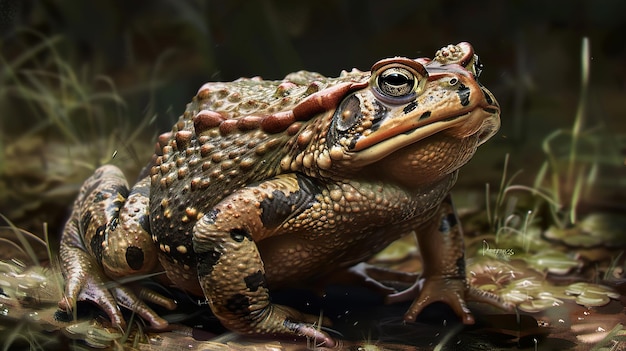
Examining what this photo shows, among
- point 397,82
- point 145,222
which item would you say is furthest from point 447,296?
point 145,222

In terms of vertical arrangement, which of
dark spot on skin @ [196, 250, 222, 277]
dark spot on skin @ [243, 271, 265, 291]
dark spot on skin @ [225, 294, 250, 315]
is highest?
dark spot on skin @ [196, 250, 222, 277]

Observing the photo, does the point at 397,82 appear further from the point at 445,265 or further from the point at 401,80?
the point at 445,265

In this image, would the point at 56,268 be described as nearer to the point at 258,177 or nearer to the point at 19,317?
the point at 19,317

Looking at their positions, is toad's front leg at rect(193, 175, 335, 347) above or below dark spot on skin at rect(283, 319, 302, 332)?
above

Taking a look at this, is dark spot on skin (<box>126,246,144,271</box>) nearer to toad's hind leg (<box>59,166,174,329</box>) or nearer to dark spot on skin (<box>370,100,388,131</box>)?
toad's hind leg (<box>59,166,174,329</box>)

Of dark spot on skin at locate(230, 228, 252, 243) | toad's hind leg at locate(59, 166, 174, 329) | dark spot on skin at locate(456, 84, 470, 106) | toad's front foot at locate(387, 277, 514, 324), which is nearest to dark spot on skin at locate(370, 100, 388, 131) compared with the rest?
dark spot on skin at locate(456, 84, 470, 106)

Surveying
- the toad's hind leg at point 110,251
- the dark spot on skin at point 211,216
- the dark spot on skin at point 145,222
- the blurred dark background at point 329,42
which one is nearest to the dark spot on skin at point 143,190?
the toad's hind leg at point 110,251

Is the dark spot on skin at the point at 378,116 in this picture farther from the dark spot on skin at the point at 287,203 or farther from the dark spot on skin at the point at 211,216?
the dark spot on skin at the point at 211,216
